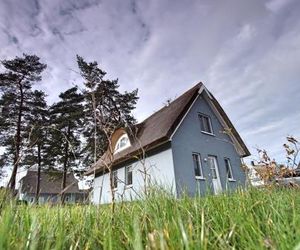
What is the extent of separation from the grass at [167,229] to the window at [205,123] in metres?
15.7

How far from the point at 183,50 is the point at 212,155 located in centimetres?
853

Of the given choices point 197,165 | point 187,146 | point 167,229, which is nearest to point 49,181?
point 187,146

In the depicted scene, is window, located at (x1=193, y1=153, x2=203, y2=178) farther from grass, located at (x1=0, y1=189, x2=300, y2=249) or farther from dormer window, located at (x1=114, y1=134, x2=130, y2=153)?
grass, located at (x1=0, y1=189, x2=300, y2=249)

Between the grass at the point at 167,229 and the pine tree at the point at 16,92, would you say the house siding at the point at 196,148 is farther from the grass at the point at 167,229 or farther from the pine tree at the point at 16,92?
the pine tree at the point at 16,92

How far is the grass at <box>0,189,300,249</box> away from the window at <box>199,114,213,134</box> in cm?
1569

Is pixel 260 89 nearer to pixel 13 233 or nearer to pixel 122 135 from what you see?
pixel 122 135

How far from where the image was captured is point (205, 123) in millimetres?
17656

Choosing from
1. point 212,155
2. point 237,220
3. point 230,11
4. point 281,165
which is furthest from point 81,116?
point 237,220

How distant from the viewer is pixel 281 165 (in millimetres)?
3322

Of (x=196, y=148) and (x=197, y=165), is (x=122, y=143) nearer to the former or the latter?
(x=196, y=148)

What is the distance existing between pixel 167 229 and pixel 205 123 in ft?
56.0

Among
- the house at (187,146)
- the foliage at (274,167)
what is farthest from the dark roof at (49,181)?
the house at (187,146)

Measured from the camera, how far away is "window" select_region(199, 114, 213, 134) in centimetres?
1736

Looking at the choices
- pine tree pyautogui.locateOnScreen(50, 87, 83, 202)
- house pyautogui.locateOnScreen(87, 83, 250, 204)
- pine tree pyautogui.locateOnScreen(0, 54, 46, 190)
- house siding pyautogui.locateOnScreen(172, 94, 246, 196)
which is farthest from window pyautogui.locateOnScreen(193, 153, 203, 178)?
pine tree pyautogui.locateOnScreen(0, 54, 46, 190)
